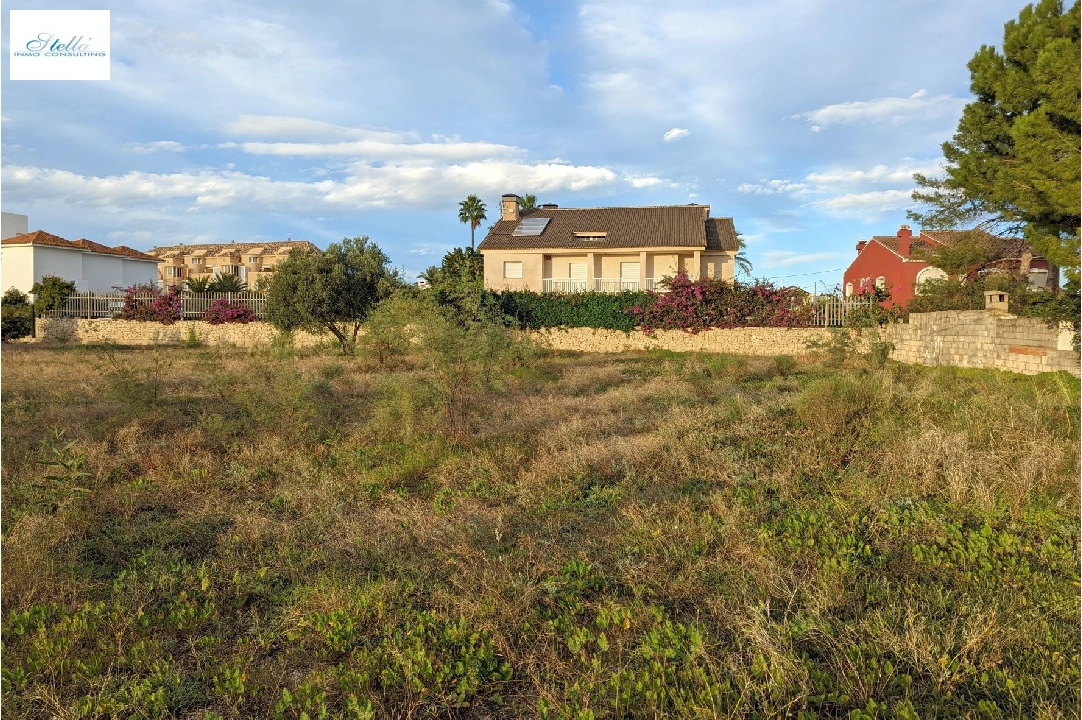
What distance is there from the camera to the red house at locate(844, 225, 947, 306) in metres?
31.5

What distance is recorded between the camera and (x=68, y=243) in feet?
112

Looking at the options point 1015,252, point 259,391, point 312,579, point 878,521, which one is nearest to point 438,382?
point 259,391

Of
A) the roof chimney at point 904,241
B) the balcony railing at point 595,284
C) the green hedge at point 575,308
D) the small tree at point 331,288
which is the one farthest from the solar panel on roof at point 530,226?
the roof chimney at point 904,241

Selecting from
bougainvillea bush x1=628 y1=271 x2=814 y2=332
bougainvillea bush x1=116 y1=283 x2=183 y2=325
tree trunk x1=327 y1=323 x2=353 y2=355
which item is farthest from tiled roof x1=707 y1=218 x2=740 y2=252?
bougainvillea bush x1=116 y1=283 x2=183 y2=325

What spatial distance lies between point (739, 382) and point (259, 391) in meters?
8.06

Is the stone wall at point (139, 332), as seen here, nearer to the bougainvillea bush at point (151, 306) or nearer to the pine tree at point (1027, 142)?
the bougainvillea bush at point (151, 306)

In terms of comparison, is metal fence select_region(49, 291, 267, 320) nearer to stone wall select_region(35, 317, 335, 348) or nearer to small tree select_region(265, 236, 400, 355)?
stone wall select_region(35, 317, 335, 348)

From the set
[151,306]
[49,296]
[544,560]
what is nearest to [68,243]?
[49,296]

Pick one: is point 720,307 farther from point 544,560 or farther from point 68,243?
point 68,243

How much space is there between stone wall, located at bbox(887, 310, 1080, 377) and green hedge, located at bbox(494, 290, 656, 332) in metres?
8.56

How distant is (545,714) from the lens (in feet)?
8.56

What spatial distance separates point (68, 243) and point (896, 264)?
42117 millimetres

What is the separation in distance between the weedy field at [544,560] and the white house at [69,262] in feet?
94.1

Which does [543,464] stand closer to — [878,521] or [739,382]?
[878,521]
